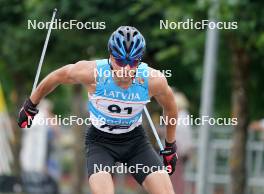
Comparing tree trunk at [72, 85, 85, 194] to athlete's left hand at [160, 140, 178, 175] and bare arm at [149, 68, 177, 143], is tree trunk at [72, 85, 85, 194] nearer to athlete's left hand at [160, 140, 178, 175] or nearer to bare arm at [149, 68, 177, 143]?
athlete's left hand at [160, 140, 178, 175]

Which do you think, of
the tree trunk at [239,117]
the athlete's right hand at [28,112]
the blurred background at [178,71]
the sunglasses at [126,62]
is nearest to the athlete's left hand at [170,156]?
the sunglasses at [126,62]

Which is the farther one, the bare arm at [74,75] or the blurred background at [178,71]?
the blurred background at [178,71]

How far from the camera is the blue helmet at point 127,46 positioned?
9055mm

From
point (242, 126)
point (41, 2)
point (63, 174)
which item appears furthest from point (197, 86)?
point (63, 174)

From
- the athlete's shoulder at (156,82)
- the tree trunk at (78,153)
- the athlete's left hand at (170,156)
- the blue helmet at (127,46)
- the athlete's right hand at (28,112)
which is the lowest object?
the tree trunk at (78,153)

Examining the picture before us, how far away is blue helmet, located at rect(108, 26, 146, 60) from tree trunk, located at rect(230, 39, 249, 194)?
21.7ft

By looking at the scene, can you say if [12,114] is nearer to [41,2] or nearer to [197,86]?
[197,86]

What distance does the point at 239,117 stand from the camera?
16297 mm

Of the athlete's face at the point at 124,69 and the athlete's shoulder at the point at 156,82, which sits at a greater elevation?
the athlete's face at the point at 124,69

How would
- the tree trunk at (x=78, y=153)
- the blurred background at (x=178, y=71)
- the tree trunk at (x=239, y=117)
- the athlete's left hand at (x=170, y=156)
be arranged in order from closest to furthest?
the athlete's left hand at (x=170, y=156) < the blurred background at (x=178, y=71) < the tree trunk at (x=239, y=117) < the tree trunk at (x=78, y=153)

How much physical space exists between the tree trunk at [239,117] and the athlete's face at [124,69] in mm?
6681

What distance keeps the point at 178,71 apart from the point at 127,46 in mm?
9191

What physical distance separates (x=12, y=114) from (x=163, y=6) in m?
7.97

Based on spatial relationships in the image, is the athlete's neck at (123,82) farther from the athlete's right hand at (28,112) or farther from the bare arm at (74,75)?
the athlete's right hand at (28,112)
